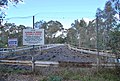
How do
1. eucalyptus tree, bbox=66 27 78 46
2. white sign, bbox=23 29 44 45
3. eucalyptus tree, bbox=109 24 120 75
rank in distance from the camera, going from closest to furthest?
eucalyptus tree, bbox=109 24 120 75, white sign, bbox=23 29 44 45, eucalyptus tree, bbox=66 27 78 46

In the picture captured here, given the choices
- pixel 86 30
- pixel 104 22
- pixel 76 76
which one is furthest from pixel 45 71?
pixel 86 30

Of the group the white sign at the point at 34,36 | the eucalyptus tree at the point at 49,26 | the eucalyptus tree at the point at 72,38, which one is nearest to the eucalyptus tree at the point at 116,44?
the white sign at the point at 34,36

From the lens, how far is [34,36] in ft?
46.5

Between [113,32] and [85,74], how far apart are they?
239 cm

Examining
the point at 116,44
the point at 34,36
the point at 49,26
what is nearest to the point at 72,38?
the point at 49,26

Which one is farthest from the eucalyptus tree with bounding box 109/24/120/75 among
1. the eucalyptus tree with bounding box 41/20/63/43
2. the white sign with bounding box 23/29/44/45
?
the eucalyptus tree with bounding box 41/20/63/43

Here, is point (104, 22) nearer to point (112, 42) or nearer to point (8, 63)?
point (112, 42)

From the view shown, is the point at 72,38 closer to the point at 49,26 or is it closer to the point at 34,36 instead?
the point at 49,26

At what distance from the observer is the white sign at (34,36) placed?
46.3ft

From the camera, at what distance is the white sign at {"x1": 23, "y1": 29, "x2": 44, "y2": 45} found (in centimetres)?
1412

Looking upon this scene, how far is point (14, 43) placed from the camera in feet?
53.9

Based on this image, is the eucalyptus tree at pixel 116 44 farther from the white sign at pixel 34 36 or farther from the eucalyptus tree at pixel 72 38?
the eucalyptus tree at pixel 72 38

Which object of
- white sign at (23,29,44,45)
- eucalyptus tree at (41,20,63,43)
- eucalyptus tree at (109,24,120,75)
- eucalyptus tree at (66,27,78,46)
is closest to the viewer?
eucalyptus tree at (109,24,120,75)

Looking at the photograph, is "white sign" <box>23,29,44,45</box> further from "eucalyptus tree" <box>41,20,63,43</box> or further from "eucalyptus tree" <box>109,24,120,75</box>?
"eucalyptus tree" <box>109,24,120,75</box>
